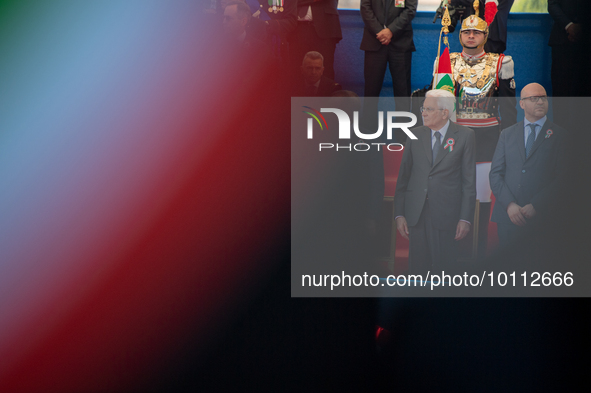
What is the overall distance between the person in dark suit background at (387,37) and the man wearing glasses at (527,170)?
1.57 ft

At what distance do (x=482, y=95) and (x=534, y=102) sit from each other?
17cm

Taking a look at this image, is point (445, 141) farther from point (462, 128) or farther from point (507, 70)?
point (507, 70)

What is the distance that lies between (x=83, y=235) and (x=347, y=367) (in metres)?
0.84

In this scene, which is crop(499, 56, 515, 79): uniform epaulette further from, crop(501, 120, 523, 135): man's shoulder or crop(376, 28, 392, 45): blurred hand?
crop(376, 28, 392, 45): blurred hand

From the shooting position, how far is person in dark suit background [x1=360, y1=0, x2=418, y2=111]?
176 cm

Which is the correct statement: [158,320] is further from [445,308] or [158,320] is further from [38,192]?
[445,308]

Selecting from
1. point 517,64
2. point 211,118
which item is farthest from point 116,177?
point 517,64

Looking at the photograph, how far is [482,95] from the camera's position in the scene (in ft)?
5.21

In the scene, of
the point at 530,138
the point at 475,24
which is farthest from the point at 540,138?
the point at 475,24

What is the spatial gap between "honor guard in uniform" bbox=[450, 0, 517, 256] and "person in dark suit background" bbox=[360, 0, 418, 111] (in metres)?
0.20

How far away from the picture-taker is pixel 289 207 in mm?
1355

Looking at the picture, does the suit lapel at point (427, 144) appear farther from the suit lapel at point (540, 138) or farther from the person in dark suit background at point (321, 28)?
the person in dark suit background at point (321, 28)

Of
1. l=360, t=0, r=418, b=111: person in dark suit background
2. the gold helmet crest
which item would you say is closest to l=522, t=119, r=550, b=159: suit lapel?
the gold helmet crest

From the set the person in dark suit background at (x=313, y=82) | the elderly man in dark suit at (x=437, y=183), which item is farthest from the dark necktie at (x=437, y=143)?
the person in dark suit background at (x=313, y=82)
